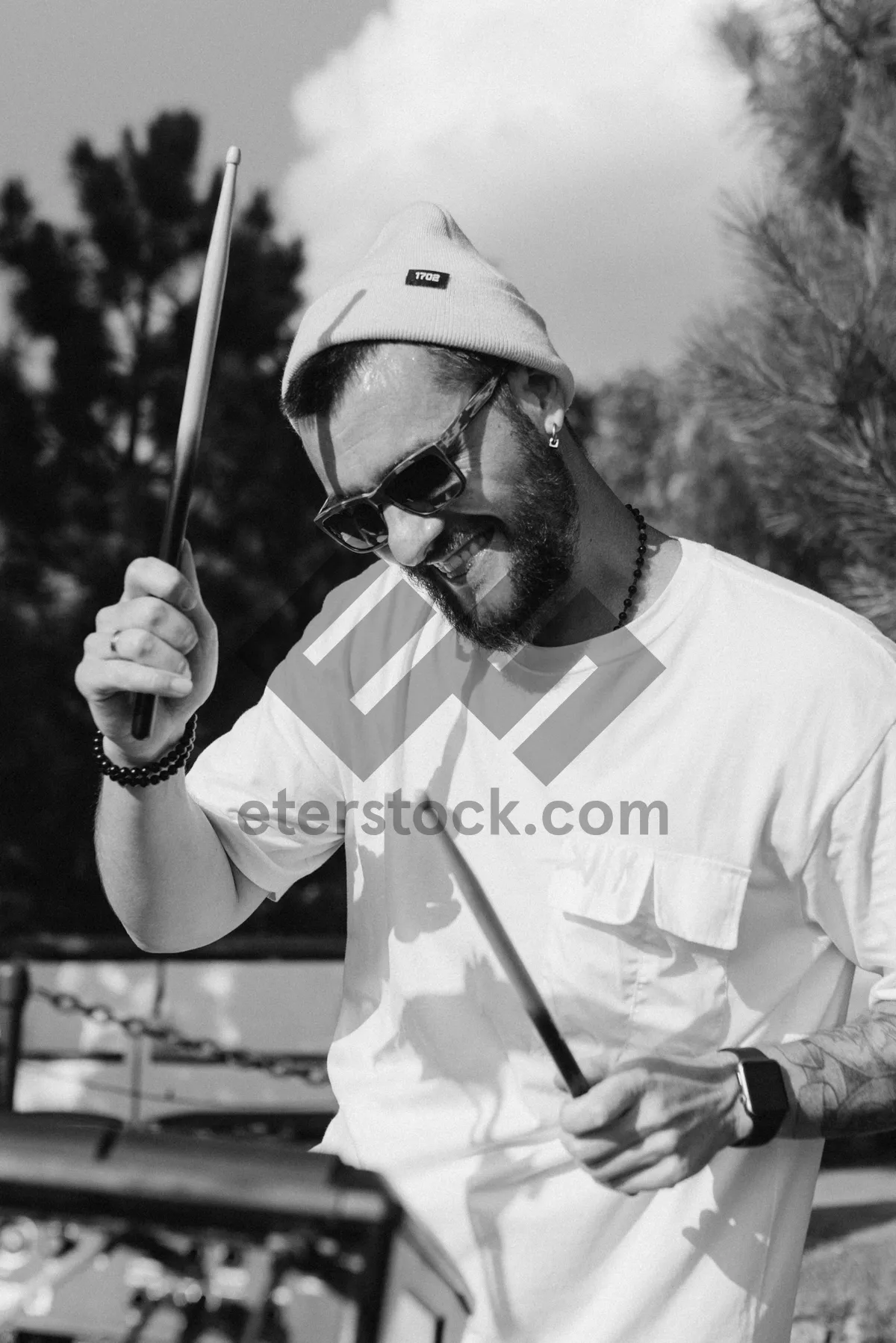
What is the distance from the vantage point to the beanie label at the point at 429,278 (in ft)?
6.03

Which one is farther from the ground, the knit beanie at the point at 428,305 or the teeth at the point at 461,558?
the knit beanie at the point at 428,305

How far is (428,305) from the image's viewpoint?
1805 millimetres

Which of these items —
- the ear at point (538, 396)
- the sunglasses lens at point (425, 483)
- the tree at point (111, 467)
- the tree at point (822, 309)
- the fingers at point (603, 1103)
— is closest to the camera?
the fingers at point (603, 1103)

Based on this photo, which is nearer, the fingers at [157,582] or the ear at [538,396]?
Result: the fingers at [157,582]

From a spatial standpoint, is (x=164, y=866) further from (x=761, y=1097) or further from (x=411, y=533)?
(x=761, y=1097)

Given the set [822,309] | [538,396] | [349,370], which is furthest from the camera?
[822,309]

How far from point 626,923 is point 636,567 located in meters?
0.52

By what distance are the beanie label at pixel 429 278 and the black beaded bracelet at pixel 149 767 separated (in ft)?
2.29

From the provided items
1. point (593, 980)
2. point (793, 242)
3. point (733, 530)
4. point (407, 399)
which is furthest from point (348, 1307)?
point (733, 530)

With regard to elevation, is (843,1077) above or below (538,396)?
below

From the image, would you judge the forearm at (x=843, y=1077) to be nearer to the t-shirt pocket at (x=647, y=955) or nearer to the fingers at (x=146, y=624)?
the t-shirt pocket at (x=647, y=955)

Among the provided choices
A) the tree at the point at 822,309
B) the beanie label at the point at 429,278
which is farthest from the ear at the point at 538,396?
the tree at the point at 822,309

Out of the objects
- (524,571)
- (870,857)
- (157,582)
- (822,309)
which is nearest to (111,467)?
(822,309)

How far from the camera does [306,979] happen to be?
516cm
